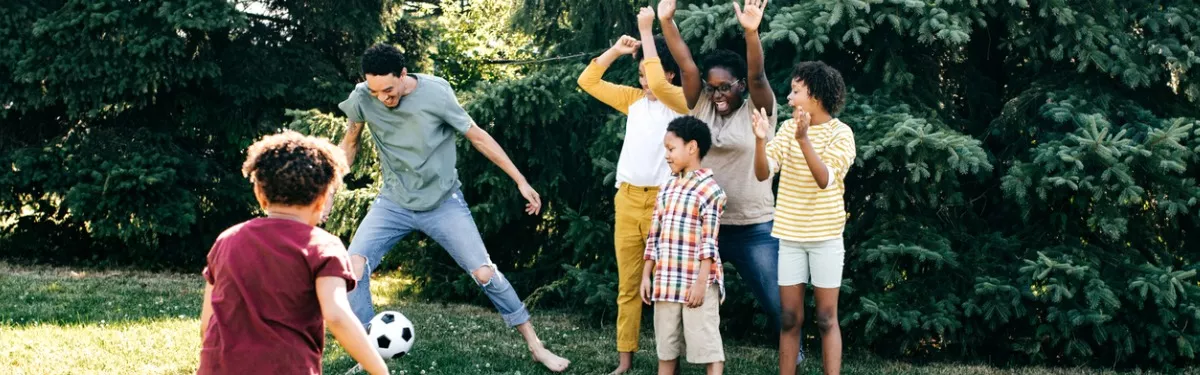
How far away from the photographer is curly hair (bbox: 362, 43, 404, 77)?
5.03 metres

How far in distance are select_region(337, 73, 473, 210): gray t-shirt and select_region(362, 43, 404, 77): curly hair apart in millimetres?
226

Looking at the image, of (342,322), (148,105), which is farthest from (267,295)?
(148,105)

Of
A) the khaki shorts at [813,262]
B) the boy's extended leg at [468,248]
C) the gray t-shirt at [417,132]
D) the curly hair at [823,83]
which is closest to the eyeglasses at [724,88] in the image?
the curly hair at [823,83]

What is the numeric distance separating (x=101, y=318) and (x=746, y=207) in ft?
13.8

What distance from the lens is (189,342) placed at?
236 inches

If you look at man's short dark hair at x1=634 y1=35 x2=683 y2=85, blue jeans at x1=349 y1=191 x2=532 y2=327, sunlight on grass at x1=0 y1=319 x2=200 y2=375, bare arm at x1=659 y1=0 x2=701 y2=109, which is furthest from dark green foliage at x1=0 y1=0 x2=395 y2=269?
bare arm at x1=659 y1=0 x2=701 y2=109

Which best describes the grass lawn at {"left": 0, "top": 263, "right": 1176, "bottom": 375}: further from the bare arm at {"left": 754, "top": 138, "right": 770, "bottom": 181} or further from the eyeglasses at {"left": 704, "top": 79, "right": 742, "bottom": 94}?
the eyeglasses at {"left": 704, "top": 79, "right": 742, "bottom": 94}

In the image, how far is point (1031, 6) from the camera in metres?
6.05

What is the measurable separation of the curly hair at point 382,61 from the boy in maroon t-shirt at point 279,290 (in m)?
2.21

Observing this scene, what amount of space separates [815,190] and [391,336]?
1.98 m

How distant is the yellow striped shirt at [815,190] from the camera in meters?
4.59

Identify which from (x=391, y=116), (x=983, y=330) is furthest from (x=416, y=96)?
(x=983, y=330)

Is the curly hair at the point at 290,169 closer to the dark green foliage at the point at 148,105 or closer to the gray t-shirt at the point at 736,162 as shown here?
the gray t-shirt at the point at 736,162

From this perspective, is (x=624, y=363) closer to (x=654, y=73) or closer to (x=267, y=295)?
(x=654, y=73)
